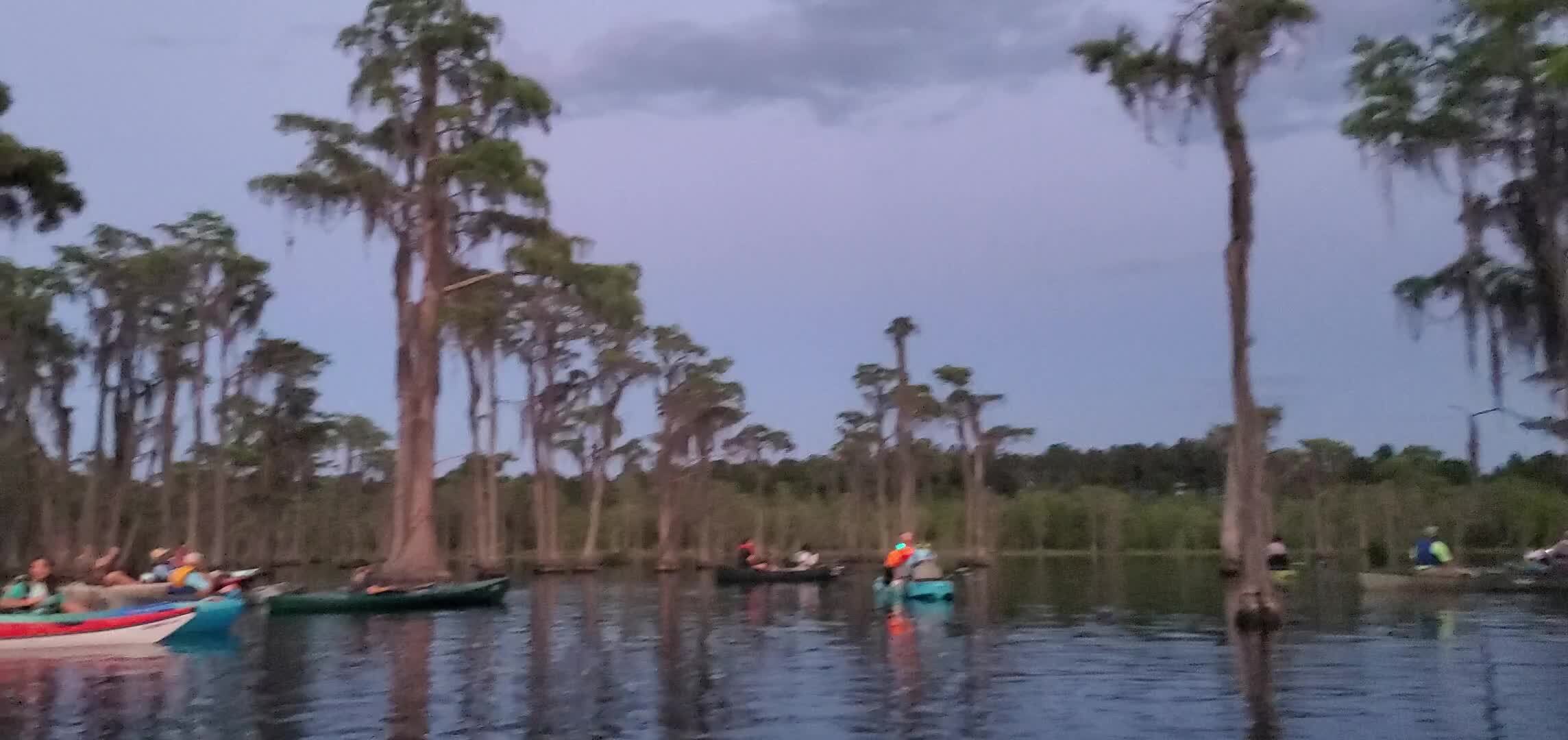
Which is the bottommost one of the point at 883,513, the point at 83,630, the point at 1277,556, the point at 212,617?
the point at 1277,556

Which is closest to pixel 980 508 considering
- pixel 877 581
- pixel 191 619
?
pixel 877 581

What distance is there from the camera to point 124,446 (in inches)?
1922

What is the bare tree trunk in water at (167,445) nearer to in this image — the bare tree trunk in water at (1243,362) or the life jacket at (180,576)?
the life jacket at (180,576)

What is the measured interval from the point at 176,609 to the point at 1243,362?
15442 millimetres

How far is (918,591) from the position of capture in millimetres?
29172

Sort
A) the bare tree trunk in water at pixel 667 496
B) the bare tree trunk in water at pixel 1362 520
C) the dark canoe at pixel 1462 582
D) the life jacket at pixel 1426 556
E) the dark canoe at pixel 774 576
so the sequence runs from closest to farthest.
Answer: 1. the dark canoe at pixel 1462 582
2. the life jacket at pixel 1426 556
3. the dark canoe at pixel 774 576
4. the bare tree trunk in water at pixel 667 496
5. the bare tree trunk in water at pixel 1362 520

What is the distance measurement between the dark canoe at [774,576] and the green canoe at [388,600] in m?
12.0

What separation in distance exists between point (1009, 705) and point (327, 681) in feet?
25.9

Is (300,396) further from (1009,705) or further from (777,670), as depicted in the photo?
(1009,705)

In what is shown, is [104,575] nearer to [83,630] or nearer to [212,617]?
[212,617]

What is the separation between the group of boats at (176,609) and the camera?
19.1 meters

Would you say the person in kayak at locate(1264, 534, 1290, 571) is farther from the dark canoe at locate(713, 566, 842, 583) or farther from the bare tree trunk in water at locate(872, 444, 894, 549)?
the bare tree trunk in water at locate(872, 444, 894, 549)

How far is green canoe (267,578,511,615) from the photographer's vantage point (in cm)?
2894

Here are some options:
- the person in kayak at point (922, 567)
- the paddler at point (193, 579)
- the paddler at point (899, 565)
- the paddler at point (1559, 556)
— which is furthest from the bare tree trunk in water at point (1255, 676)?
the paddler at point (193, 579)
